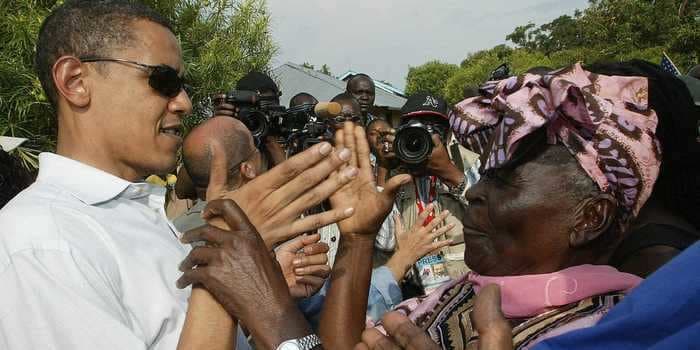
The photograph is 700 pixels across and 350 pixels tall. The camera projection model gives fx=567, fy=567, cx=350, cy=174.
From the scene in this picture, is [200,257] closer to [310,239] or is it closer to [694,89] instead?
[310,239]

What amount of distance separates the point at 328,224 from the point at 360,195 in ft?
1.77

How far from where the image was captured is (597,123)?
164 cm

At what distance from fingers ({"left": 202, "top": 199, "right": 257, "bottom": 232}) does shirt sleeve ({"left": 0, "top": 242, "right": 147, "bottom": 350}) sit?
1.21 feet

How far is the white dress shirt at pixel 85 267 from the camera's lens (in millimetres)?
1384

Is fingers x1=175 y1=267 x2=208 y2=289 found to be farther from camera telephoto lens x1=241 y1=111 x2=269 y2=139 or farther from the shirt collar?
camera telephoto lens x1=241 y1=111 x2=269 y2=139

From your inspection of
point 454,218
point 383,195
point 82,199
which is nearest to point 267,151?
point 454,218

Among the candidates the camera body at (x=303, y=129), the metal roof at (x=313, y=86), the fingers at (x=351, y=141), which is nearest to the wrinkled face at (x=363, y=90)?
the camera body at (x=303, y=129)

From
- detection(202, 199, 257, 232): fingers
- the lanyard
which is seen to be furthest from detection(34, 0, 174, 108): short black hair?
the lanyard

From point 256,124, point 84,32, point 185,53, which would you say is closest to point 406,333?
point 84,32

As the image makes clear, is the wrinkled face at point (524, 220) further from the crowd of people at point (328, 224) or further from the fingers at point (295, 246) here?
the fingers at point (295, 246)

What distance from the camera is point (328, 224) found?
172 cm

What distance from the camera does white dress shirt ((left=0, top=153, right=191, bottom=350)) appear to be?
1384 millimetres

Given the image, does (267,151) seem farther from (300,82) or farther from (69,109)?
(300,82)

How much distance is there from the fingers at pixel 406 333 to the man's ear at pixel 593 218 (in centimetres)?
55
